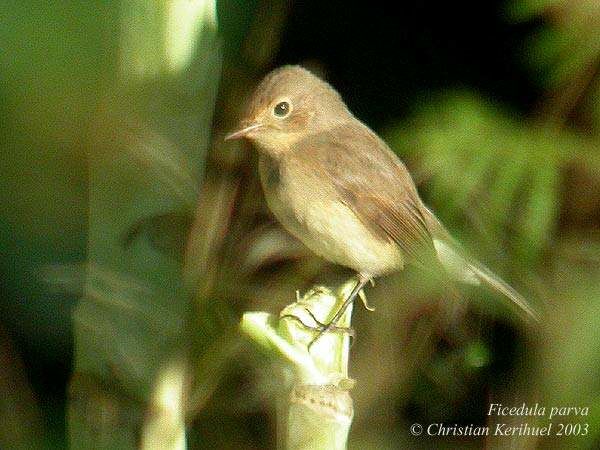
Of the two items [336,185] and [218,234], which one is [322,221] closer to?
[336,185]

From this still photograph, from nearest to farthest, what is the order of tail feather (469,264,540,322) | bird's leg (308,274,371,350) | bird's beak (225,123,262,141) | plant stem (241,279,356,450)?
plant stem (241,279,356,450) → bird's leg (308,274,371,350) → tail feather (469,264,540,322) → bird's beak (225,123,262,141)

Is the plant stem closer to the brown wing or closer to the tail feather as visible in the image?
the tail feather

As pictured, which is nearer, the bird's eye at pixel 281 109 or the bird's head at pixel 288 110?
the bird's head at pixel 288 110

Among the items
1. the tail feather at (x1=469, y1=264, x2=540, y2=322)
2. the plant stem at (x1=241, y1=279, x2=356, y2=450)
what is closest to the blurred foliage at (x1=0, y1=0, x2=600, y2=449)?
the tail feather at (x1=469, y1=264, x2=540, y2=322)

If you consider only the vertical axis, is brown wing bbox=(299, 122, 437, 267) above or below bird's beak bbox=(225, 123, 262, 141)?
below

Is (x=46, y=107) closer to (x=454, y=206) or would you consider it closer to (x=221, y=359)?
(x=221, y=359)

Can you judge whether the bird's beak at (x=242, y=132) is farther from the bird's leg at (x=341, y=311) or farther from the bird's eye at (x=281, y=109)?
A: the bird's leg at (x=341, y=311)

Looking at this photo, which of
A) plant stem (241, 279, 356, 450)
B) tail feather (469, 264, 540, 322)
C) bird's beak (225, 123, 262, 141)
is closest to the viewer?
plant stem (241, 279, 356, 450)

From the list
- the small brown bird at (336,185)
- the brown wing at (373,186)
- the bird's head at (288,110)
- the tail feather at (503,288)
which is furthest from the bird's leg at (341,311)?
the bird's head at (288,110)
